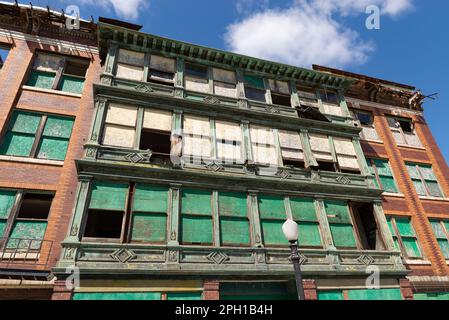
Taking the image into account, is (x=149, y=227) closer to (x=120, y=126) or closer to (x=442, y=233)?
(x=120, y=126)

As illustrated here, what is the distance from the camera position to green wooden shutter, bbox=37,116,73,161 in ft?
40.1

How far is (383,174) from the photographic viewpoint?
58.7 feet

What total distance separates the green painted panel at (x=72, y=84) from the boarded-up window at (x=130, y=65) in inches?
93.3

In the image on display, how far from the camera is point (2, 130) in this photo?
11.9m

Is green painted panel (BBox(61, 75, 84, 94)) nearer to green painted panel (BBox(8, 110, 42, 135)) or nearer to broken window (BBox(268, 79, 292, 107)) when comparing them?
green painted panel (BBox(8, 110, 42, 135))

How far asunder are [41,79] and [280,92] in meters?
12.7

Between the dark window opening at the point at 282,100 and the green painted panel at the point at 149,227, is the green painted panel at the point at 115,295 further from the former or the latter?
the dark window opening at the point at 282,100

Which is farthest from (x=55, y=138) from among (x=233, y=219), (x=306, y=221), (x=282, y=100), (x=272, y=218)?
(x=282, y=100)

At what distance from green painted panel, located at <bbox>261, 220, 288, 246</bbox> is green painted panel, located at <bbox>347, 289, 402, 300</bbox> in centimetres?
338

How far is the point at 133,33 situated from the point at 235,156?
8120mm

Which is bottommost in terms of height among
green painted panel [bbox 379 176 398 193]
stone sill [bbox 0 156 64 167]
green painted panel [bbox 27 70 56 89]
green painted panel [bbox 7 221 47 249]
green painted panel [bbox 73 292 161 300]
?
green painted panel [bbox 73 292 161 300]

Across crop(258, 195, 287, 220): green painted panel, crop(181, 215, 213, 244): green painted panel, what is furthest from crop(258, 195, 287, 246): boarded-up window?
crop(181, 215, 213, 244): green painted panel
